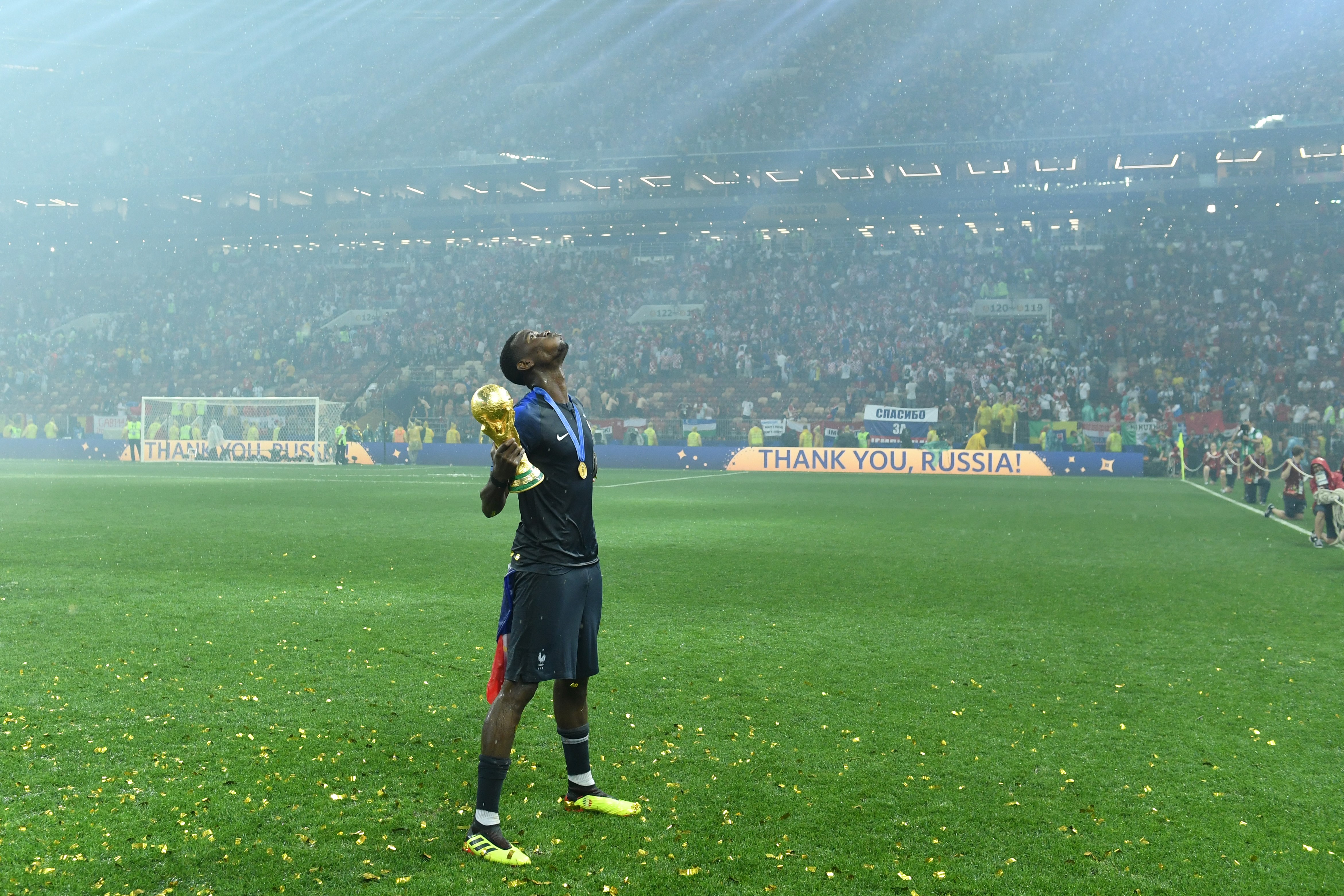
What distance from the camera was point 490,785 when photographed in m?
4.34

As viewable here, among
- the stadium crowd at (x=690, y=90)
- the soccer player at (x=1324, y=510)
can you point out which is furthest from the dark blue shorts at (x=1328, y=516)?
the stadium crowd at (x=690, y=90)

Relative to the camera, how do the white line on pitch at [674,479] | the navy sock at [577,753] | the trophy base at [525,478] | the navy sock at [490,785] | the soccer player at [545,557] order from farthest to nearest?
1. the white line on pitch at [674,479]
2. the navy sock at [577,753]
3. the soccer player at [545,557]
4. the navy sock at [490,785]
5. the trophy base at [525,478]

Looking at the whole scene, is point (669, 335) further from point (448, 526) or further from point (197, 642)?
point (197, 642)

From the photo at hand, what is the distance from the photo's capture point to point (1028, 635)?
28.6 feet

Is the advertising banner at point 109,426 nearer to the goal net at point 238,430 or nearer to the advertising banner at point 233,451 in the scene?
the goal net at point 238,430

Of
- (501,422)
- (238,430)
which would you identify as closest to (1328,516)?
(501,422)

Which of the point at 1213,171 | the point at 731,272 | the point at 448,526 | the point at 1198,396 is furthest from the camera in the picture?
the point at 731,272

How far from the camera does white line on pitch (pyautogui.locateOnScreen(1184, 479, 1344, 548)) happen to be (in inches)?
672

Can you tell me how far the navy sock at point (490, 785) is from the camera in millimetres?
4320

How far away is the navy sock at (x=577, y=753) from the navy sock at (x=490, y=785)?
42 cm

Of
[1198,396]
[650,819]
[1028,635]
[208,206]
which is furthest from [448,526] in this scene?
[208,206]

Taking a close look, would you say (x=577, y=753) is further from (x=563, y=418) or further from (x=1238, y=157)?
(x=1238, y=157)

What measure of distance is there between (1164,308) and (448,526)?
111 ft

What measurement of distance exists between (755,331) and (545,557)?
4120 centimetres
